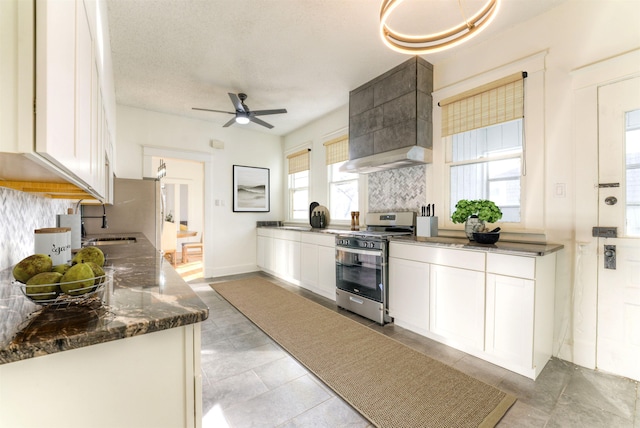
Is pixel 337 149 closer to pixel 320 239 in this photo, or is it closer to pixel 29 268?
pixel 320 239

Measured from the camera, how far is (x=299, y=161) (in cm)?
538

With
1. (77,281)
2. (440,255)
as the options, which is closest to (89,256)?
(77,281)

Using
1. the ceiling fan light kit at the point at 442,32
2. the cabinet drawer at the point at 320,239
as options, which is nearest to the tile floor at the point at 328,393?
the cabinet drawer at the point at 320,239

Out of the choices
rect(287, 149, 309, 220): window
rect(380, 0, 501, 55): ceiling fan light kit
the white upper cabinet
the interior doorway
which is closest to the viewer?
the white upper cabinet

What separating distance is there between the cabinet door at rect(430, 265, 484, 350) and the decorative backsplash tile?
108 cm

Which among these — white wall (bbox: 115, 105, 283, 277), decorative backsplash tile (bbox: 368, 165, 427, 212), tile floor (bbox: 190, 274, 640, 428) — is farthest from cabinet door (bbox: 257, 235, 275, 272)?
tile floor (bbox: 190, 274, 640, 428)

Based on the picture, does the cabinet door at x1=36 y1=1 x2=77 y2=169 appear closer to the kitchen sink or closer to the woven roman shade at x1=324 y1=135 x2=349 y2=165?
the kitchen sink

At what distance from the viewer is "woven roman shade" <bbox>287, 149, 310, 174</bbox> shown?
5180mm

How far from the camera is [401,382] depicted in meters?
1.90

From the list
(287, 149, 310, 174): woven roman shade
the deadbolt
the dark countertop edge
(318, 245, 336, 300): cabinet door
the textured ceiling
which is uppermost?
the textured ceiling

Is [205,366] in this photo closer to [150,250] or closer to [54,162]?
[150,250]

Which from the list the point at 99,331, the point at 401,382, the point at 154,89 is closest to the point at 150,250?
the point at 99,331

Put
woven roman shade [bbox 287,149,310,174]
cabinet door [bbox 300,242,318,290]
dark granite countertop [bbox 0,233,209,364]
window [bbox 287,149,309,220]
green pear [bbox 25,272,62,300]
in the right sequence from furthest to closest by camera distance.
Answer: window [bbox 287,149,309,220] → woven roman shade [bbox 287,149,310,174] → cabinet door [bbox 300,242,318,290] → green pear [bbox 25,272,62,300] → dark granite countertop [bbox 0,233,209,364]

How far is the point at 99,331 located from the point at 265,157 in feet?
17.1
